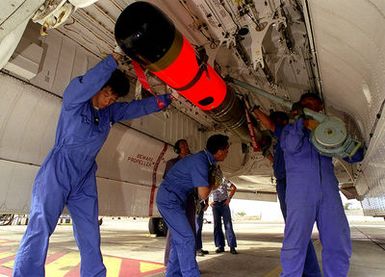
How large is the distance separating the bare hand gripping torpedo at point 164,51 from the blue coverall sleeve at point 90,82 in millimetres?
183

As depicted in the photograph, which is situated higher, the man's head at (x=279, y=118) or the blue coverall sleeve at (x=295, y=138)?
the man's head at (x=279, y=118)

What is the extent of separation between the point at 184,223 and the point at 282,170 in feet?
4.29

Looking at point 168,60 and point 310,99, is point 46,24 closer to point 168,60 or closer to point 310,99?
point 168,60

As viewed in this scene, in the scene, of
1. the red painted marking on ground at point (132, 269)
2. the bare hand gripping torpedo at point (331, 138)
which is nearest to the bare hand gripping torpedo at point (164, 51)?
the bare hand gripping torpedo at point (331, 138)

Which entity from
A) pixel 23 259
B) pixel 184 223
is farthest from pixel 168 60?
pixel 23 259

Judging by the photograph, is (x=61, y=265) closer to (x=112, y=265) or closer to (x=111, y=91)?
(x=112, y=265)

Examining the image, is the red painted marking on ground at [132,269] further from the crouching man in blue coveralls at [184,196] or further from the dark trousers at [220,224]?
the dark trousers at [220,224]

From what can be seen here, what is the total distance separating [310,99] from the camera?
7.86ft

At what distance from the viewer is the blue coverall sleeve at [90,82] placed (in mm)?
1872

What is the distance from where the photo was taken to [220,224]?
461 centimetres

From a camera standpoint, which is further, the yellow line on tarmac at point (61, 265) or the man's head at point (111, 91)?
the yellow line on tarmac at point (61, 265)

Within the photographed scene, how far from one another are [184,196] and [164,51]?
52.8 inches

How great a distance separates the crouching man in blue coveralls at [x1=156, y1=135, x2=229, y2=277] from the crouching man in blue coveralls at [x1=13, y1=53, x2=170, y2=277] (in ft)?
1.98

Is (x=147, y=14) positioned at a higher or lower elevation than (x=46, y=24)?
higher
